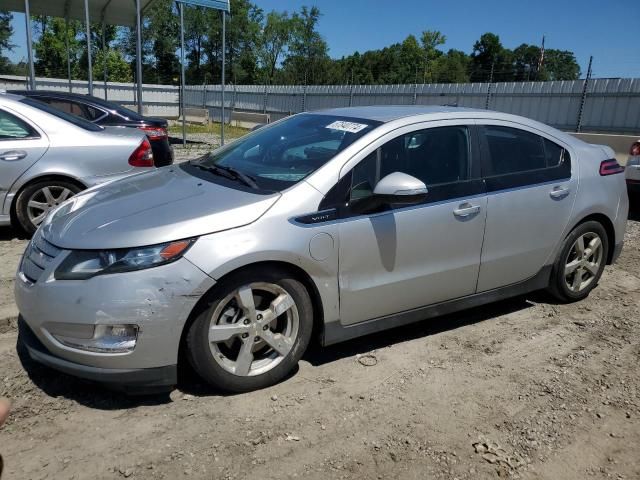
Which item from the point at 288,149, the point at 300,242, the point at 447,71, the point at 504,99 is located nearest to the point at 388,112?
the point at 288,149

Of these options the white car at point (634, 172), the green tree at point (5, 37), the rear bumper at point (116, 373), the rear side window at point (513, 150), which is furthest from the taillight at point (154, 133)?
the green tree at point (5, 37)

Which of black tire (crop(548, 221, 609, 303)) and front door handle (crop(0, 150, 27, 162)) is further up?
front door handle (crop(0, 150, 27, 162))

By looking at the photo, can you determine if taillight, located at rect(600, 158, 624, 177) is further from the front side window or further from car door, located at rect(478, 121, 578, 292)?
the front side window

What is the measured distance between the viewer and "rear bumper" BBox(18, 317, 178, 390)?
8.96 feet

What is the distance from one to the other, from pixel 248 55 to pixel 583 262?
7881 centimetres

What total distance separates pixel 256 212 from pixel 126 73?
67943 mm

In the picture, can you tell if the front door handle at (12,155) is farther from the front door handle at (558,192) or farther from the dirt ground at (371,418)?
the front door handle at (558,192)

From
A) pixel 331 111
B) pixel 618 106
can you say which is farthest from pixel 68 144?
pixel 618 106

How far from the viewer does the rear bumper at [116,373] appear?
8.96 feet

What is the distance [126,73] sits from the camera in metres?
64.1

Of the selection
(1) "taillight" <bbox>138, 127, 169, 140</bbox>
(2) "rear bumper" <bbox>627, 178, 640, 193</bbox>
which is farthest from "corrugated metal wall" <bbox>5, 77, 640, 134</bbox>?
(1) "taillight" <bbox>138, 127, 169, 140</bbox>

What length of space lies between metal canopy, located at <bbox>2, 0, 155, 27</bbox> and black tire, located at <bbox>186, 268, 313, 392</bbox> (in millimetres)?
17483

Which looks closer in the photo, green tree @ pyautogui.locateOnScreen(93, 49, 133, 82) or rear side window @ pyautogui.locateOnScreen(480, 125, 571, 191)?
rear side window @ pyautogui.locateOnScreen(480, 125, 571, 191)

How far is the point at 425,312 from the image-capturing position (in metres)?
3.67
